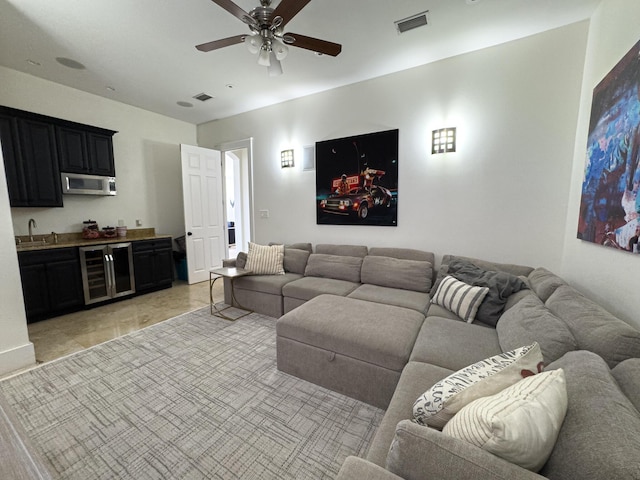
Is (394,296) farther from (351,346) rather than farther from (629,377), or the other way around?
(629,377)

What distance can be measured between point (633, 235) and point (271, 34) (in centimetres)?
259

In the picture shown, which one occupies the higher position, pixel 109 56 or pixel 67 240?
pixel 109 56

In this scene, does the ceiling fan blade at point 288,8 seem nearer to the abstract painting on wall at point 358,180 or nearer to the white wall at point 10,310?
the abstract painting on wall at point 358,180

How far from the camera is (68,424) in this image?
159 centimetres

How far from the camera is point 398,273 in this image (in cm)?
281

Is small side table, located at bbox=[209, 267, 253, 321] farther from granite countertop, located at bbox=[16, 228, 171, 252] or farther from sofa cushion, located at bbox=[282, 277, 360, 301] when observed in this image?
granite countertop, located at bbox=[16, 228, 171, 252]

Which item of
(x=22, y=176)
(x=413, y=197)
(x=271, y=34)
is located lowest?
(x=413, y=197)

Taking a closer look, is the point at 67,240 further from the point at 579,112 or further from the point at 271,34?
the point at 579,112

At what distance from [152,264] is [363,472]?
4353 millimetres

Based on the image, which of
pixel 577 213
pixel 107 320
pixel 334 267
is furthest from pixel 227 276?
pixel 577 213

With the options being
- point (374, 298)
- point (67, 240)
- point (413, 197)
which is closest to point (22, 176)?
point (67, 240)

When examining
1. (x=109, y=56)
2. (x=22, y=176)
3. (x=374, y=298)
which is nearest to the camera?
(x=374, y=298)

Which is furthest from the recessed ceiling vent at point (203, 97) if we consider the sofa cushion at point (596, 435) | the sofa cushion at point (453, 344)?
the sofa cushion at point (596, 435)

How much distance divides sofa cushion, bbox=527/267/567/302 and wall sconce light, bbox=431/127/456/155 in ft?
4.93
